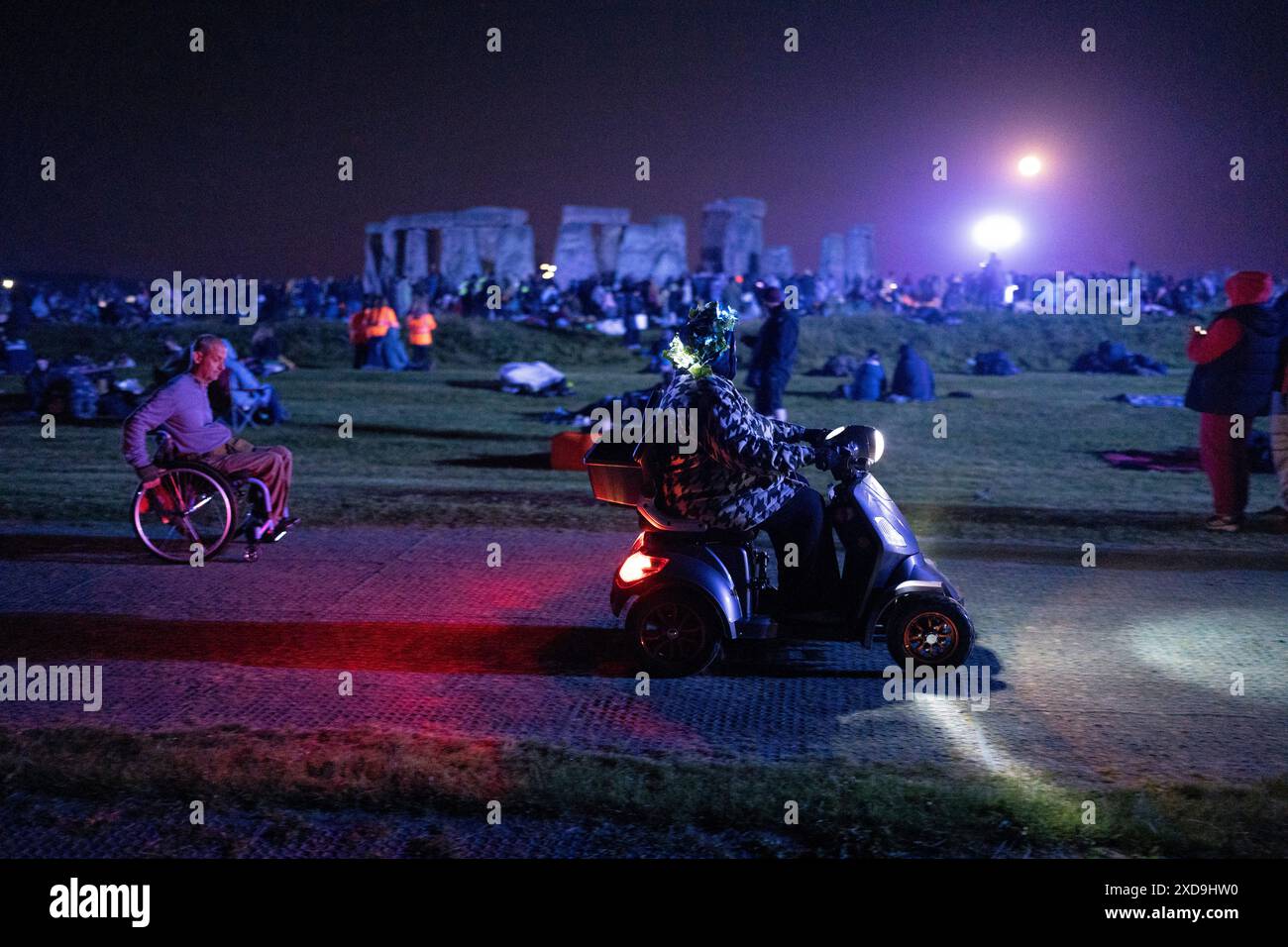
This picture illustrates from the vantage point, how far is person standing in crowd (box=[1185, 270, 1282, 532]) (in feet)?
31.1

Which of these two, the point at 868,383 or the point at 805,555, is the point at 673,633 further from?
the point at 868,383

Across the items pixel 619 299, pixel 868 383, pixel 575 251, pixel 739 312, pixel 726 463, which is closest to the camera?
pixel 726 463

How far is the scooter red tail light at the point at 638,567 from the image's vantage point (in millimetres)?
5711

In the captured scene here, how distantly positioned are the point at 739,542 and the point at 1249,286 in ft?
18.6

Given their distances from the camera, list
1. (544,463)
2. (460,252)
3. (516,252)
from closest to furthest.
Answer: (544,463)
(516,252)
(460,252)

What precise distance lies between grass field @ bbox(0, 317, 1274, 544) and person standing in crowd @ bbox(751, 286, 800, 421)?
4.28 ft

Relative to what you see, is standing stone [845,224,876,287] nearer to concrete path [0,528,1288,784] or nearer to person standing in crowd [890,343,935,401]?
person standing in crowd [890,343,935,401]

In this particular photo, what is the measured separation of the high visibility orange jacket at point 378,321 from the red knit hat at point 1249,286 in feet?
65.3

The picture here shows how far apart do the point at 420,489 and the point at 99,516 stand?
2.67 meters

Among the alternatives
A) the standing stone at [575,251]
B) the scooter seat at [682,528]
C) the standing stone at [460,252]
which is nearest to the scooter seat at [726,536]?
the scooter seat at [682,528]

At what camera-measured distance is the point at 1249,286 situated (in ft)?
30.7

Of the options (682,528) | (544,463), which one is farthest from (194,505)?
(544,463)

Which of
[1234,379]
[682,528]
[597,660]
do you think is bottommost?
[597,660]

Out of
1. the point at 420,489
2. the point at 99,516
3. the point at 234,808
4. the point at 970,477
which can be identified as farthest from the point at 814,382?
the point at 234,808
